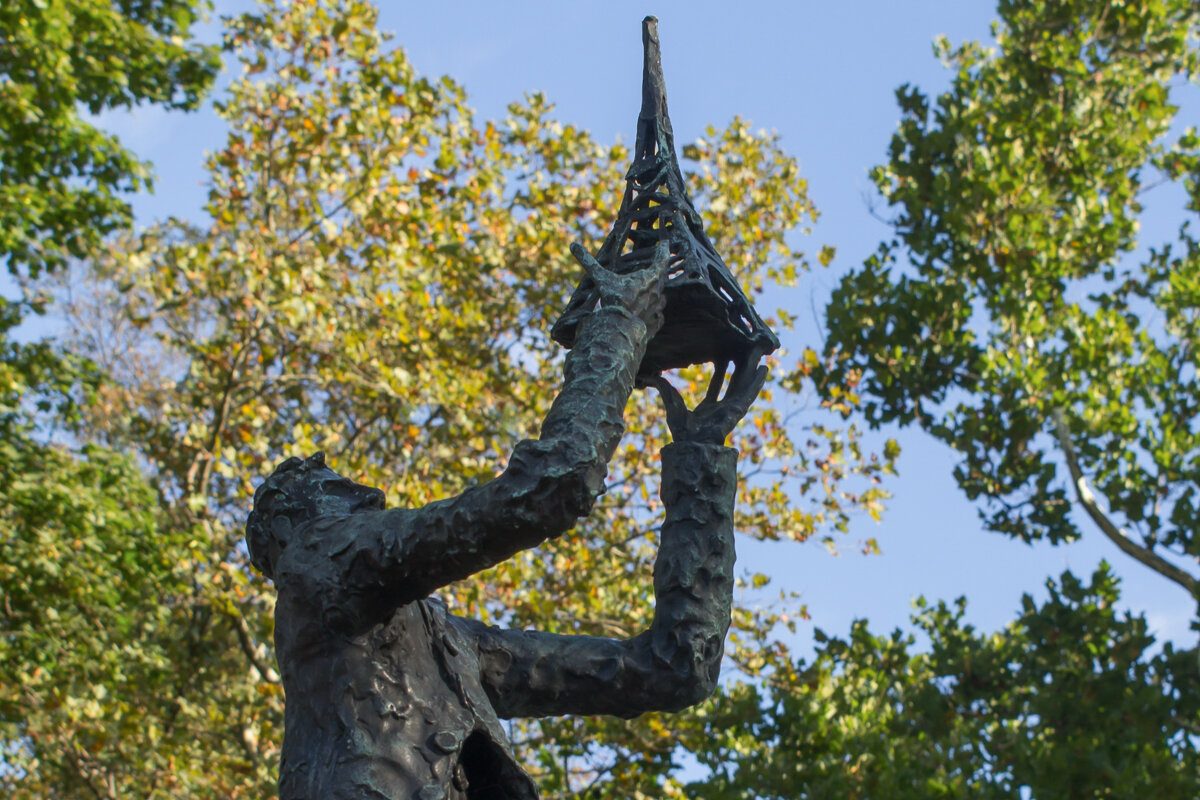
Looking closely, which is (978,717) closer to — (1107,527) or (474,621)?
(1107,527)

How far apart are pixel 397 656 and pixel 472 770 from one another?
29 cm

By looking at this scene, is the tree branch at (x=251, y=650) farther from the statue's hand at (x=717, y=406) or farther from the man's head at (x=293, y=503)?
the statue's hand at (x=717, y=406)

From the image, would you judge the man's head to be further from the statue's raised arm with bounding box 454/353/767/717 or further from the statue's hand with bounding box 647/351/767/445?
the statue's hand with bounding box 647/351/767/445

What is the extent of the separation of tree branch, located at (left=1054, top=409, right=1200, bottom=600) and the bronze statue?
736 centimetres

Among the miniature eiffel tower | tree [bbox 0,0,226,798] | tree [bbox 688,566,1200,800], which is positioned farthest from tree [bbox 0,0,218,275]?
the miniature eiffel tower

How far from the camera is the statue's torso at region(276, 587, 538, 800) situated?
10.6 ft

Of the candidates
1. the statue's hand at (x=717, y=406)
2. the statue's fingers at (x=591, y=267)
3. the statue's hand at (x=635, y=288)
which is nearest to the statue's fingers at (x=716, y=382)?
the statue's hand at (x=717, y=406)

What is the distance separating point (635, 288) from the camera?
3654 millimetres

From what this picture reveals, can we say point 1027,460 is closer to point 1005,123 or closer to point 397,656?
point 1005,123

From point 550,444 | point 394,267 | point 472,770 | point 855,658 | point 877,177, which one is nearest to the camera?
point 550,444

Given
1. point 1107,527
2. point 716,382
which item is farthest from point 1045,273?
point 716,382

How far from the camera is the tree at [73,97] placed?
10.6 meters

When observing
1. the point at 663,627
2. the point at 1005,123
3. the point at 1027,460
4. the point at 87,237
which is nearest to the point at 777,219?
the point at 1005,123

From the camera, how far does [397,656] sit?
3.40 m
